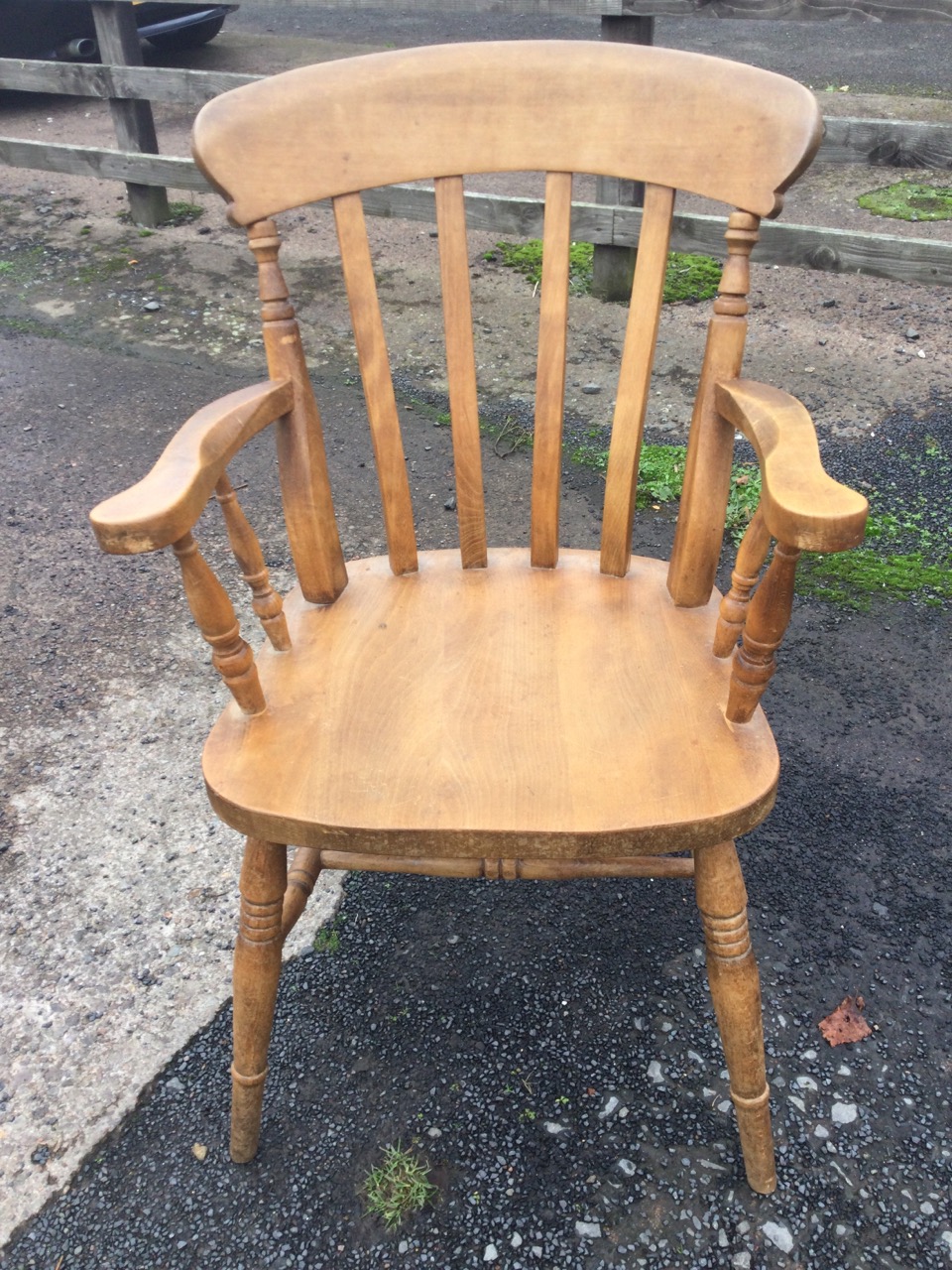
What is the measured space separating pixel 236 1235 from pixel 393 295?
3.53 metres

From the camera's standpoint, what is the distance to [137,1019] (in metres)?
1.61

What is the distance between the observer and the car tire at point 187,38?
7672 mm

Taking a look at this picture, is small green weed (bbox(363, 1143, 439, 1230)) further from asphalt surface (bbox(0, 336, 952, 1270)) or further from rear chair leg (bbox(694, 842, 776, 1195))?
rear chair leg (bbox(694, 842, 776, 1195))

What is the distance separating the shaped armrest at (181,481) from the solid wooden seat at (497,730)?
0.32m

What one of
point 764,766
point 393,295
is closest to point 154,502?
point 764,766

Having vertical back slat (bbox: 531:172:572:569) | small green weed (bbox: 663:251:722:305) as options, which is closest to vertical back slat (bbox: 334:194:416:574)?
vertical back slat (bbox: 531:172:572:569)

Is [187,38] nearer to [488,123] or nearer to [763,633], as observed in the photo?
[488,123]

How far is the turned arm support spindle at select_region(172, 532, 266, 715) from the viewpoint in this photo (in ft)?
3.68

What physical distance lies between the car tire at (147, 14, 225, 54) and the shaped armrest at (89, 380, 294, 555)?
309 inches

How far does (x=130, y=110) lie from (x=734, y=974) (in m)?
4.79

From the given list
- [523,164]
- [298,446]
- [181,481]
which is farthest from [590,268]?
[181,481]

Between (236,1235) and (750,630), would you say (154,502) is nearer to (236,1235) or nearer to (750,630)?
(750,630)

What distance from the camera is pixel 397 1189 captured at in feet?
4.54

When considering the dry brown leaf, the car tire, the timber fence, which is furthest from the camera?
the car tire
